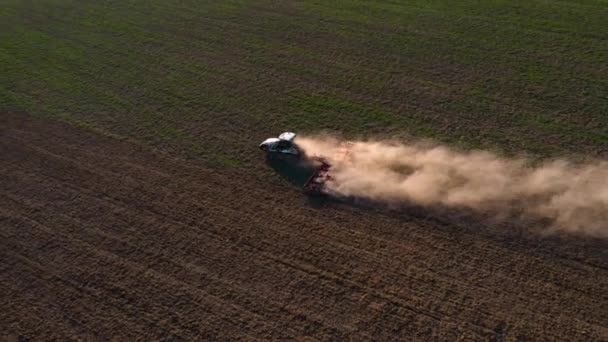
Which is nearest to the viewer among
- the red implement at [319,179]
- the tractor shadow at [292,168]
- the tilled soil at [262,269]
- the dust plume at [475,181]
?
the tilled soil at [262,269]

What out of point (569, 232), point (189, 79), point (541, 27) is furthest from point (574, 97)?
point (189, 79)

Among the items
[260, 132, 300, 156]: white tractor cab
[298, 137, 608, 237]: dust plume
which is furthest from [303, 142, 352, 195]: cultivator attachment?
[260, 132, 300, 156]: white tractor cab

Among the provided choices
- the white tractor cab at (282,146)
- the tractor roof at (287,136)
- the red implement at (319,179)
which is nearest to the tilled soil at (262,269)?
the red implement at (319,179)

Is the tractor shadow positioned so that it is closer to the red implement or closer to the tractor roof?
the red implement

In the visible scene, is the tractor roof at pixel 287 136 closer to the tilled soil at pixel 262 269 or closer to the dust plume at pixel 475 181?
Result: the dust plume at pixel 475 181

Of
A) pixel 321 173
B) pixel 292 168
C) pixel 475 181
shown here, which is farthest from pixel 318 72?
pixel 475 181

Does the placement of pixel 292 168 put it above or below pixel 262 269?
above

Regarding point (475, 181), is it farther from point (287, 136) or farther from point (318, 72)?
point (318, 72)
